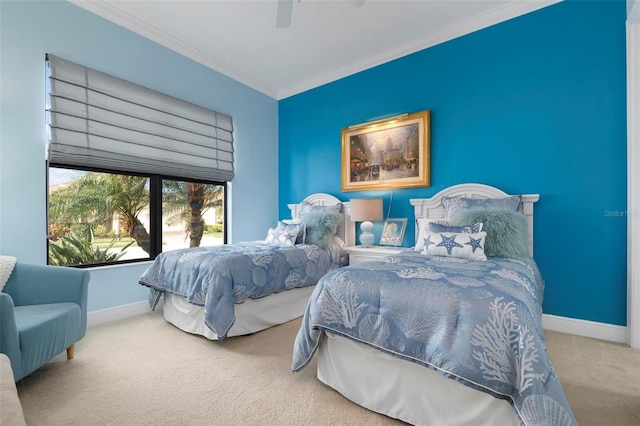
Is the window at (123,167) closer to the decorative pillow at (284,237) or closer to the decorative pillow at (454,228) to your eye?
the decorative pillow at (284,237)

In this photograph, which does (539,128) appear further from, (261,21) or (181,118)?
(181,118)

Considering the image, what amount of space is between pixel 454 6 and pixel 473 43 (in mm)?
448

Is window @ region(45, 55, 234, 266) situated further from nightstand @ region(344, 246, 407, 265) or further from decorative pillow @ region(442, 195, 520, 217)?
decorative pillow @ region(442, 195, 520, 217)

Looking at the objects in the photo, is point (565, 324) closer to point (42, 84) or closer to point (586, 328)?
point (586, 328)

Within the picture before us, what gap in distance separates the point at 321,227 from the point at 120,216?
2232mm

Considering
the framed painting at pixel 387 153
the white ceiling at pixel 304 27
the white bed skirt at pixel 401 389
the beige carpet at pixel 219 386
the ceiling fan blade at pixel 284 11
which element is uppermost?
the white ceiling at pixel 304 27

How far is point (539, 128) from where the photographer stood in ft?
9.14

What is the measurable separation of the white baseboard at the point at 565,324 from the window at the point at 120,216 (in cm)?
51

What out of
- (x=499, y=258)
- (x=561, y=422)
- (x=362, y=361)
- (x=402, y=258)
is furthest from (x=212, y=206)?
(x=561, y=422)

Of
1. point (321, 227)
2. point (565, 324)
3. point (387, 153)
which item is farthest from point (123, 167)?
point (565, 324)

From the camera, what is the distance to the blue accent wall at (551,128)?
2.48 m

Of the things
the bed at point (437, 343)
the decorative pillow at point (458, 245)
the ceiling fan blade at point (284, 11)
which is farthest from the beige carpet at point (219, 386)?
the ceiling fan blade at point (284, 11)

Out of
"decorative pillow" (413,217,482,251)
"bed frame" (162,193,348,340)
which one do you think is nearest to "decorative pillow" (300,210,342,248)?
"bed frame" (162,193,348,340)

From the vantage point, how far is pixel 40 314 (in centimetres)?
185
